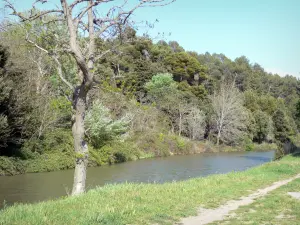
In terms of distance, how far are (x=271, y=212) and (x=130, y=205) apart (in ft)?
10.4

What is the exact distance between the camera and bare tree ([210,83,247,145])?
53.2 metres

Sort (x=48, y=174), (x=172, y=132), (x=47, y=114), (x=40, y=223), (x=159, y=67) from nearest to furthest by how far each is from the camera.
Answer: (x=40, y=223)
(x=48, y=174)
(x=47, y=114)
(x=172, y=132)
(x=159, y=67)

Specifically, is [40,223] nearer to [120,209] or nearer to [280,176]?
[120,209]

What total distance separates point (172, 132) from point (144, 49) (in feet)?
48.7

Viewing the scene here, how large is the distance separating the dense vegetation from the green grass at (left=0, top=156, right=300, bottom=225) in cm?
314

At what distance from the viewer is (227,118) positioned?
54.0 metres

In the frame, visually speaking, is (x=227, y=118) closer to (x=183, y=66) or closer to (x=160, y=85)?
(x=160, y=85)

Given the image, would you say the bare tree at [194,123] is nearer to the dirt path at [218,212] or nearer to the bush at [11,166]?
the bush at [11,166]

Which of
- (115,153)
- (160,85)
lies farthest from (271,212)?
(160,85)

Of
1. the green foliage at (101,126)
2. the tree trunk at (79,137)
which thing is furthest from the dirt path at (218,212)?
the green foliage at (101,126)

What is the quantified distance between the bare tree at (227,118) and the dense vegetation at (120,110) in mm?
146

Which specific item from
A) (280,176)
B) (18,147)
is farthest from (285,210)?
(18,147)

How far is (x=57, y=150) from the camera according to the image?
27391 millimetres

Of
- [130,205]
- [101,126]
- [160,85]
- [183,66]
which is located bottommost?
[130,205]
